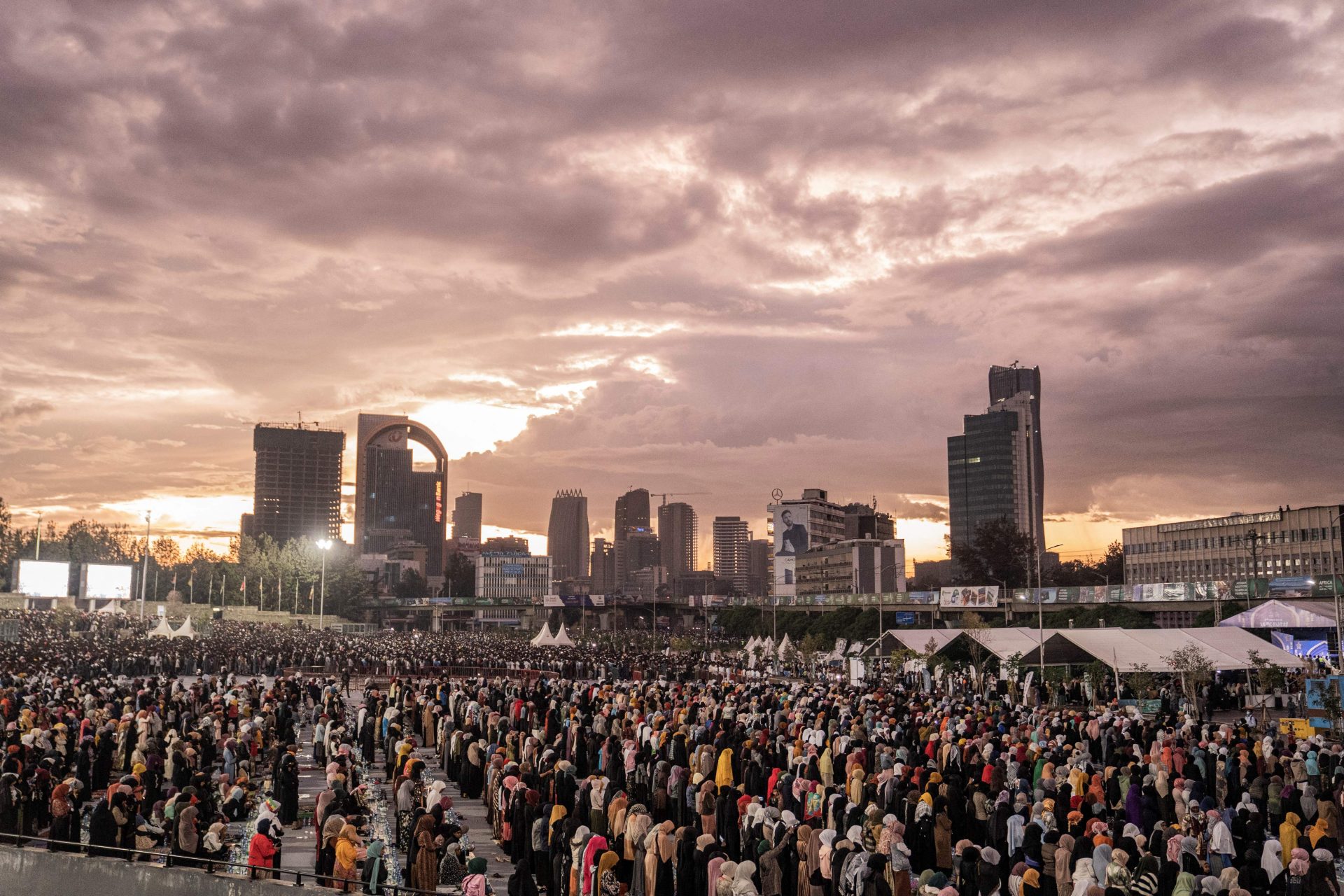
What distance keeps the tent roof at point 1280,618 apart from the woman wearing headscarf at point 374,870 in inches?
1808

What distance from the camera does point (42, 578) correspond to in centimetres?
9781

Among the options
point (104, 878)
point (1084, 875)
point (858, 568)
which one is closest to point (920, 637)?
point (1084, 875)

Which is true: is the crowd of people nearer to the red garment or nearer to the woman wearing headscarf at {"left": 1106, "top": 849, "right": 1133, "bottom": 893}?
the woman wearing headscarf at {"left": 1106, "top": 849, "right": 1133, "bottom": 893}

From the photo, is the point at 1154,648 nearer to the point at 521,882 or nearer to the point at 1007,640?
the point at 1007,640

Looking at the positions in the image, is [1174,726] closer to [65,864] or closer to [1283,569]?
[65,864]

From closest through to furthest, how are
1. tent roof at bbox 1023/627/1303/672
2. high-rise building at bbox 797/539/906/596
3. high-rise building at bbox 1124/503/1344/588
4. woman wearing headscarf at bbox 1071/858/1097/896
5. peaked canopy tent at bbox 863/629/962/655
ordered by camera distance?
woman wearing headscarf at bbox 1071/858/1097/896, tent roof at bbox 1023/627/1303/672, peaked canopy tent at bbox 863/629/962/655, high-rise building at bbox 1124/503/1344/588, high-rise building at bbox 797/539/906/596

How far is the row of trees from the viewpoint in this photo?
491 ft

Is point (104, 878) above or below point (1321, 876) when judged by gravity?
below

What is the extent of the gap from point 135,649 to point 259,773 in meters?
33.3

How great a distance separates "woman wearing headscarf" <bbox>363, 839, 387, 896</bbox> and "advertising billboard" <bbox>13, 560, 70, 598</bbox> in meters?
98.4

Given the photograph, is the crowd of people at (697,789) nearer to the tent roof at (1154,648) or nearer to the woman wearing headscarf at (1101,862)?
the woman wearing headscarf at (1101,862)

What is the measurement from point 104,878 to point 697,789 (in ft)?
27.7

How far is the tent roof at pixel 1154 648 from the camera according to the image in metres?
38.5

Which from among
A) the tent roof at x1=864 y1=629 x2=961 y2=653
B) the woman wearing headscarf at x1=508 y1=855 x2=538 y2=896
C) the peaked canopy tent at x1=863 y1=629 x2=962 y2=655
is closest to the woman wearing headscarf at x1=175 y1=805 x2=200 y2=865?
the woman wearing headscarf at x1=508 y1=855 x2=538 y2=896
